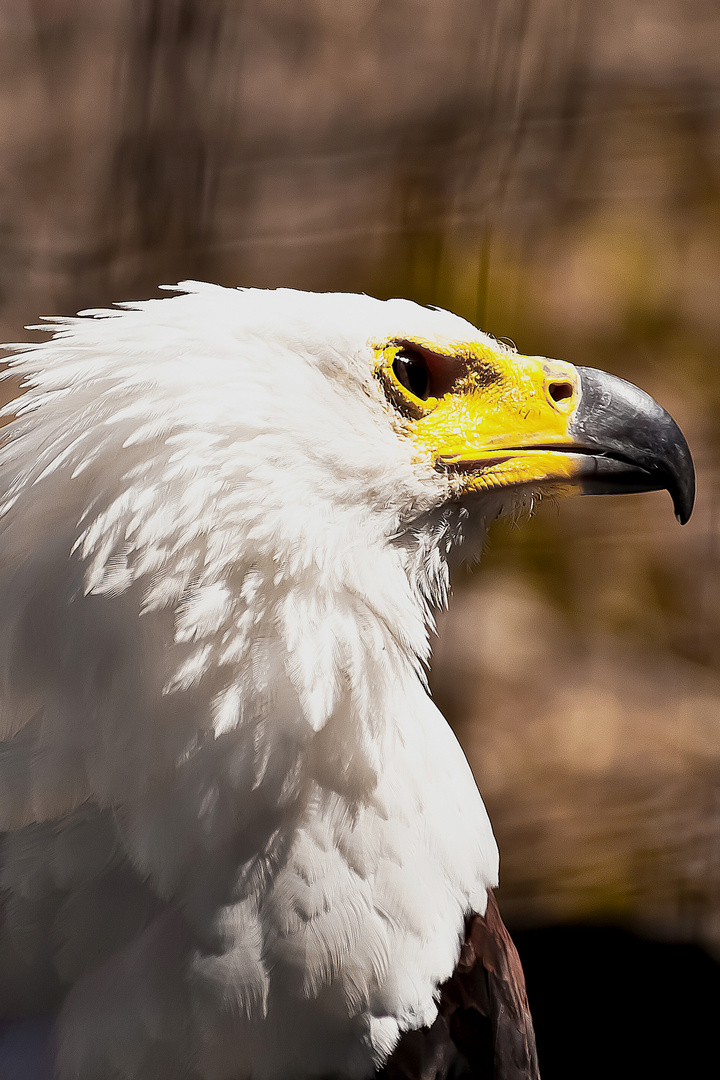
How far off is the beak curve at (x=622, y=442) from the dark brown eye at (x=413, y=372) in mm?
208

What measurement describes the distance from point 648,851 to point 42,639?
239 centimetres

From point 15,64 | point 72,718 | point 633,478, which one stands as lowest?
point 72,718

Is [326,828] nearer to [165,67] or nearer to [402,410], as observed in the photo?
[402,410]

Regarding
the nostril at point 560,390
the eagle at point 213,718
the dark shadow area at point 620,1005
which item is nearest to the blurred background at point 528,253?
the dark shadow area at point 620,1005

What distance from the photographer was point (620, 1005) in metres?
2.74

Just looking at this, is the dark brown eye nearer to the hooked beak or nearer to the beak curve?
the hooked beak

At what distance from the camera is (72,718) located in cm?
97

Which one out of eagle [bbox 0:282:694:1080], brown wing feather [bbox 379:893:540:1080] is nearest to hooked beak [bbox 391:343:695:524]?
eagle [bbox 0:282:694:1080]

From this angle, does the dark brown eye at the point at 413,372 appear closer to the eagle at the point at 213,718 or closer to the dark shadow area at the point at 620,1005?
the eagle at the point at 213,718

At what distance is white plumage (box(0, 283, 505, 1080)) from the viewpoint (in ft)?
3.12

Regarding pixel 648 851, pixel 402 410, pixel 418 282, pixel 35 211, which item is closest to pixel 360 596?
pixel 402 410

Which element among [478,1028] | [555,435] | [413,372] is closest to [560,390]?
[555,435]

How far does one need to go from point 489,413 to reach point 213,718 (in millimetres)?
526

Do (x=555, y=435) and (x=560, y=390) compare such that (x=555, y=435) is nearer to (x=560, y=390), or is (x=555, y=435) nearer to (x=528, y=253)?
(x=560, y=390)
